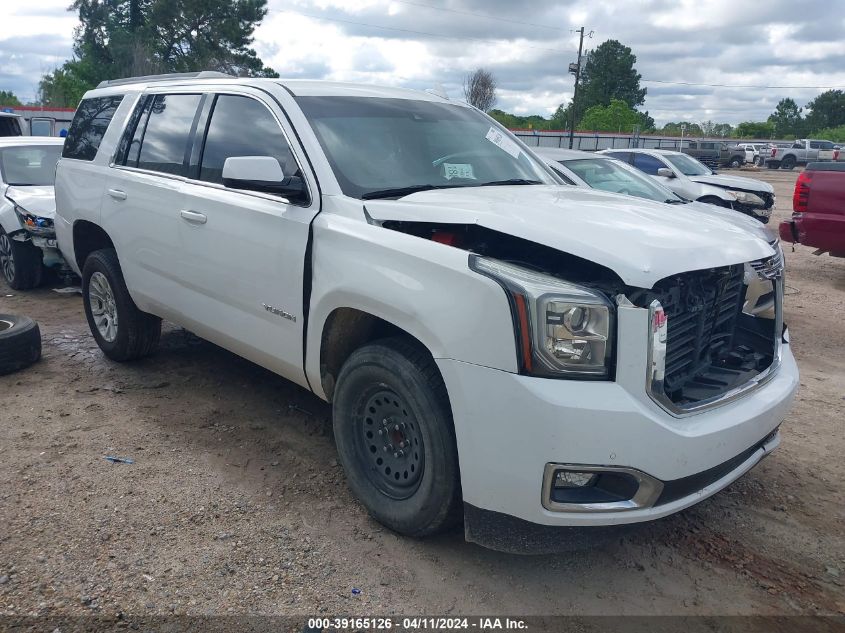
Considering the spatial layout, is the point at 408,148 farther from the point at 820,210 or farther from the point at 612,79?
the point at 612,79

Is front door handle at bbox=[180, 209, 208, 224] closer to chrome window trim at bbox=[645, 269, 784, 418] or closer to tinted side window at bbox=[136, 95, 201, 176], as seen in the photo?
tinted side window at bbox=[136, 95, 201, 176]

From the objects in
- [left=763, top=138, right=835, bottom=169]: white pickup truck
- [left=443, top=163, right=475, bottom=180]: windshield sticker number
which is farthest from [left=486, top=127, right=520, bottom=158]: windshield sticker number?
[left=763, top=138, right=835, bottom=169]: white pickup truck

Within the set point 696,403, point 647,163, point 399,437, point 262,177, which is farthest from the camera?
point 647,163

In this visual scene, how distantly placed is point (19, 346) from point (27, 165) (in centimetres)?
435

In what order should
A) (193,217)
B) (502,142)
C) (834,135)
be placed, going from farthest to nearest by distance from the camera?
(834,135) < (502,142) < (193,217)

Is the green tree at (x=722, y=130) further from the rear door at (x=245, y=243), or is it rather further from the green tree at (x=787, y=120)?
the rear door at (x=245, y=243)

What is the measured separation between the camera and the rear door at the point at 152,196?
4.45 metres

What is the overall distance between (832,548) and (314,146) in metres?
3.02

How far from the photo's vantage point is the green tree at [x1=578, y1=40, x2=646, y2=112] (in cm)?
9762

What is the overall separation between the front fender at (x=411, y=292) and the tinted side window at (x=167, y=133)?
1.58m

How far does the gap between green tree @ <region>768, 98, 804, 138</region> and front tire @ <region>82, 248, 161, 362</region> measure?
9672 centimetres

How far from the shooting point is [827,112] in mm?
92062

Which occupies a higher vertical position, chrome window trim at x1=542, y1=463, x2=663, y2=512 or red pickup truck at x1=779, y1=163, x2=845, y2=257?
red pickup truck at x1=779, y1=163, x2=845, y2=257

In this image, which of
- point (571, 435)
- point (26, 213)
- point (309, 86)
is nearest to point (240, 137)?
point (309, 86)
